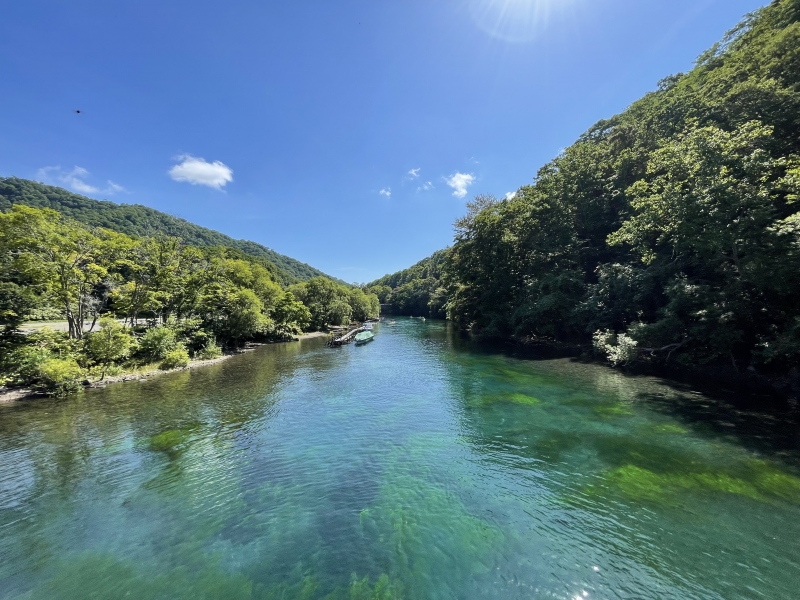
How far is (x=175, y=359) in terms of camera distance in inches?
1136

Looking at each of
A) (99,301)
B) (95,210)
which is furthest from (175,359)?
(95,210)

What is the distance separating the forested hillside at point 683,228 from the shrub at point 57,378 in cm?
3808

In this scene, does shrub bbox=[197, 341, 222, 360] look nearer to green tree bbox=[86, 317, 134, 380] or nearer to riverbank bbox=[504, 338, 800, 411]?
green tree bbox=[86, 317, 134, 380]

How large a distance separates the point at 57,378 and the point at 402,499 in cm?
2363

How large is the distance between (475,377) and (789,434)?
1583cm

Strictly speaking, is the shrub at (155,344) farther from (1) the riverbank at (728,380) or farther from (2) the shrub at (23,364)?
(1) the riverbank at (728,380)

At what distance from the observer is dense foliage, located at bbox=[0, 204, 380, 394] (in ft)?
70.2

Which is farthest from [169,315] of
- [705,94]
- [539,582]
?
[705,94]

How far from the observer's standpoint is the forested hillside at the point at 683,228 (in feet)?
59.6

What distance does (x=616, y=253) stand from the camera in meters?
37.0

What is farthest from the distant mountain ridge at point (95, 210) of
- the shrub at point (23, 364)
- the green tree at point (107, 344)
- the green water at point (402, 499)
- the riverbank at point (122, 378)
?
the green water at point (402, 499)

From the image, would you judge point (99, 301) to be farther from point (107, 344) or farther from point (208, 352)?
point (208, 352)

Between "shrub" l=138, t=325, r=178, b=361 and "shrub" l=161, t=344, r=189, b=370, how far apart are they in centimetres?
51

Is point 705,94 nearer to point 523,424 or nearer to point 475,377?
Answer: point 475,377
